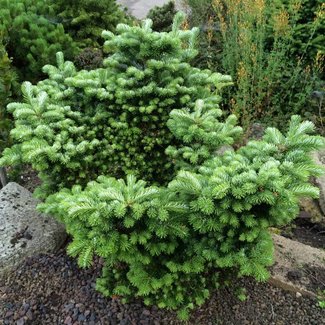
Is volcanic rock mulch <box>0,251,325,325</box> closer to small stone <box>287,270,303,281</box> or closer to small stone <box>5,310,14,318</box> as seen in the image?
small stone <box>5,310,14,318</box>

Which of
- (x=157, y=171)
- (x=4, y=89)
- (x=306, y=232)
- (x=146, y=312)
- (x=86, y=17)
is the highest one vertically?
(x=86, y=17)

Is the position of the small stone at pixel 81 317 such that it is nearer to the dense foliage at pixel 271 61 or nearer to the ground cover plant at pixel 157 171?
the ground cover plant at pixel 157 171

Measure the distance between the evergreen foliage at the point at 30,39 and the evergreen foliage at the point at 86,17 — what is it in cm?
44

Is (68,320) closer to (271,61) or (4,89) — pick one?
(4,89)

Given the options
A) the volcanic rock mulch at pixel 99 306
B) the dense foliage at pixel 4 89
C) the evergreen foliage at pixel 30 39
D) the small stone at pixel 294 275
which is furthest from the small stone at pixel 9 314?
the evergreen foliage at pixel 30 39

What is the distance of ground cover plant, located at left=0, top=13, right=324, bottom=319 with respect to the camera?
219 cm

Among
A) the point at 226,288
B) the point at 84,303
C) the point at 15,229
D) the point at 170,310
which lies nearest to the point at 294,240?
the point at 226,288

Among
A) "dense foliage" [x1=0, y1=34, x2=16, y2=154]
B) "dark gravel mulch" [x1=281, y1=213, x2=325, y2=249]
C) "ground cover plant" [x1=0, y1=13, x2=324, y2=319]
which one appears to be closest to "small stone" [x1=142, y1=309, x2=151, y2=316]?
"ground cover plant" [x1=0, y1=13, x2=324, y2=319]

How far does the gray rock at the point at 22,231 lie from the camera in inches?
131

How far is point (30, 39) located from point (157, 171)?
2.71 m

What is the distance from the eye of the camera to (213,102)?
128 inches

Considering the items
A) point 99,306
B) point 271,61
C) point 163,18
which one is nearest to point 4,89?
point 99,306

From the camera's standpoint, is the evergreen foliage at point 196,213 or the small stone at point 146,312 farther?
the small stone at point 146,312

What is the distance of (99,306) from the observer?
2.99m
